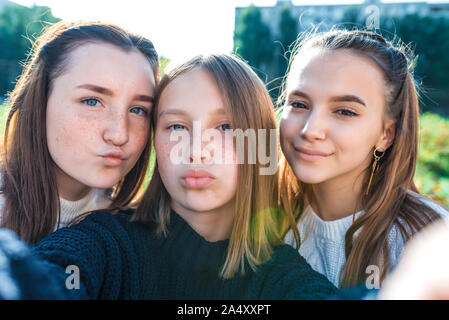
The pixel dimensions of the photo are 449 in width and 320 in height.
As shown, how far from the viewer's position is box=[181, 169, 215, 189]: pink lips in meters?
1.51

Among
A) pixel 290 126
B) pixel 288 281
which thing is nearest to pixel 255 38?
pixel 290 126

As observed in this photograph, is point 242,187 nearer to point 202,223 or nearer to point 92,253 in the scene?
point 202,223

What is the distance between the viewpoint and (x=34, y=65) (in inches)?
73.7

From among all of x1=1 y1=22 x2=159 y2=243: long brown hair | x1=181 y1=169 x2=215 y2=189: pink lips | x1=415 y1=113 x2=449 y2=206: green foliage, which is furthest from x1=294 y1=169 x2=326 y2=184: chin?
x1=415 y1=113 x2=449 y2=206: green foliage

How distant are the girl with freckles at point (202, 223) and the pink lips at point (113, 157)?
0.20 m

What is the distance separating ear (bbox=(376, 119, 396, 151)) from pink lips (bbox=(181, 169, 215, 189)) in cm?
91

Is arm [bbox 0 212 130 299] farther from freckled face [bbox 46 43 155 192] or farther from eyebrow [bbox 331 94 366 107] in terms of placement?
eyebrow [bbox 331 94 366 107]

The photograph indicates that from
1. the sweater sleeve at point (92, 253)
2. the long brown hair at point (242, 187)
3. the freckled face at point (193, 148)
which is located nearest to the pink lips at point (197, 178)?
the freckled face at point (193, 148)

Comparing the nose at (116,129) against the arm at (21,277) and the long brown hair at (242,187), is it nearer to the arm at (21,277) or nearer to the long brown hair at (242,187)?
the long brown hair at (242,187)

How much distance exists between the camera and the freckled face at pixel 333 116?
5.71 ft

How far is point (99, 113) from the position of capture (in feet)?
5.46

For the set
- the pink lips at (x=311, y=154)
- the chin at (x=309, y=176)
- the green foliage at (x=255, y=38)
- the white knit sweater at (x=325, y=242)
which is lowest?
the white knit sweater at (x=325, y=242)
